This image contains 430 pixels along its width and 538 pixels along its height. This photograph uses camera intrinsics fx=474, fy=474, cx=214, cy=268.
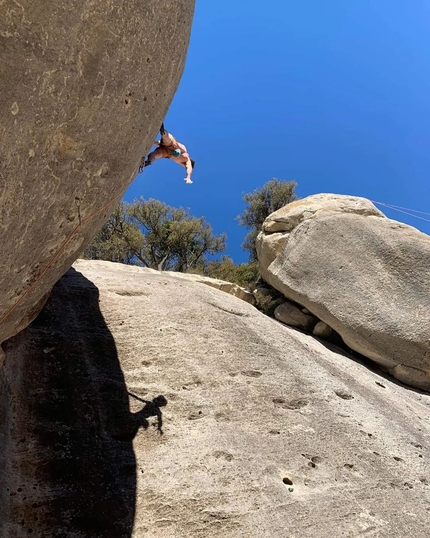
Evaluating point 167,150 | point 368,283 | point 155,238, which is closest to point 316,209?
point 368,283

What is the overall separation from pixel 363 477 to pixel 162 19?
14.9 feet

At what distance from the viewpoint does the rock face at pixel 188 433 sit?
13.4 feet

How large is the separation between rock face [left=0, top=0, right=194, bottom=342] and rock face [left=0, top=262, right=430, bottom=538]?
134 centimetres

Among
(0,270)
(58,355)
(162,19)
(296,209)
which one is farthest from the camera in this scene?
(296,209)

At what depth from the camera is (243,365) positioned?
19.6 ft

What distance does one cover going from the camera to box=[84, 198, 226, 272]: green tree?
1891cm

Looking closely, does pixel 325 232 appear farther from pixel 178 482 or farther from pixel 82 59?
pixel 82 59

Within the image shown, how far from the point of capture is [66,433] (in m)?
4.68

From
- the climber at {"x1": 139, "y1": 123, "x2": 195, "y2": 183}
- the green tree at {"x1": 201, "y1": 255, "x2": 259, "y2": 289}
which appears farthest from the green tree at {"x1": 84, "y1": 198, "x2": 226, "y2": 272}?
the climber at {"x1": 139, "y1": 123, "x2": 195, "y2": 183}

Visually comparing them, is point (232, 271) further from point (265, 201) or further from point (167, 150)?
point (167, 150)

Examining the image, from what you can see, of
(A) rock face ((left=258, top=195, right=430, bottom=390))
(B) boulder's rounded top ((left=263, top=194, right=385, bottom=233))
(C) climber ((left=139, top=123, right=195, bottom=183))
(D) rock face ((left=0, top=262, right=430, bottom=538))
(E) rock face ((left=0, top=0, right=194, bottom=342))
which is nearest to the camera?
(E) rock face ((left=0, top=0, right=194, bottom=342))

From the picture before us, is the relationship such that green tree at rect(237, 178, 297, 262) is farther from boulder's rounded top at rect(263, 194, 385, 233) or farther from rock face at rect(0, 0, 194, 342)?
rock face at rect(0, 0, 194, 342)

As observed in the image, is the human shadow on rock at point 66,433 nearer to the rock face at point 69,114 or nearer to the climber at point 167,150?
the rock face at point 69,114

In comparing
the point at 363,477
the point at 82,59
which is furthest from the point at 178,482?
the point at 82,59
